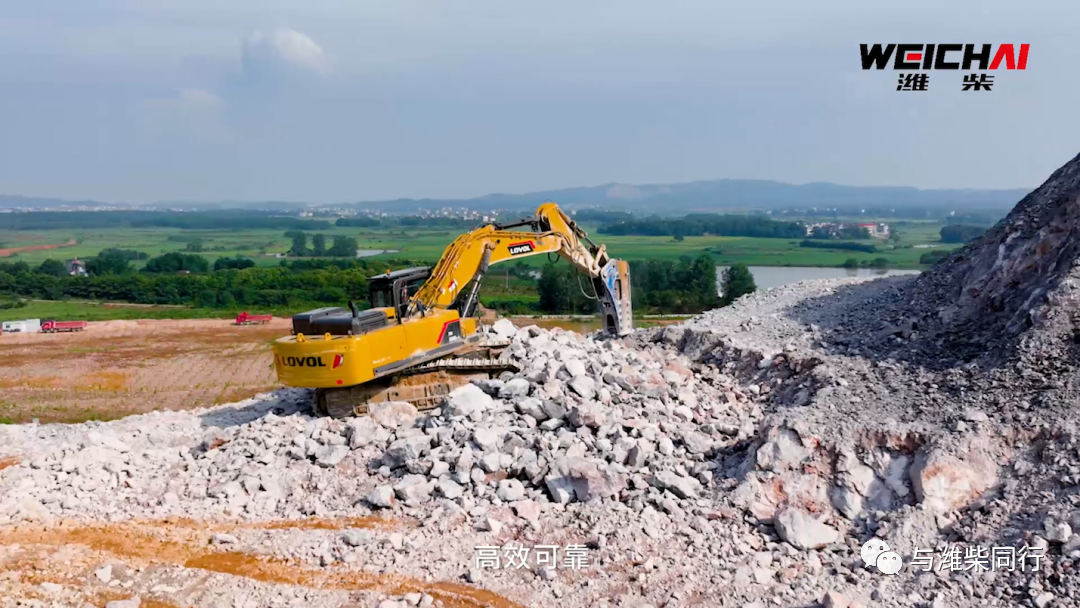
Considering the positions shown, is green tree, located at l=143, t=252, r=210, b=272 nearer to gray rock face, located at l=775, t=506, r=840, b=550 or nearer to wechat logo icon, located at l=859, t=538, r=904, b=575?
gray rock face, located at l=775, t=506, r=840, b=550

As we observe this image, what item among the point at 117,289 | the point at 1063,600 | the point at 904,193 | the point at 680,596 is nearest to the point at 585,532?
the point at 680,596

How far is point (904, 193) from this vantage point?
183 meters

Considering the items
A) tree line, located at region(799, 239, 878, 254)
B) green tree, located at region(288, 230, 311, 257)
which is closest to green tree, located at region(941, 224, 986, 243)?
tree line, located at region(799, 239, 878, 254)

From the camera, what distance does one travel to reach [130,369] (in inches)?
899

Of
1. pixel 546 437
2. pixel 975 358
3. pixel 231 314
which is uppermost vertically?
pixel 975 358

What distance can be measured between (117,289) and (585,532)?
44.3 metres

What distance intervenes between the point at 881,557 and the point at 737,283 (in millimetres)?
25768

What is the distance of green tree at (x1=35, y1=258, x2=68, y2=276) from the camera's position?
1996 inches

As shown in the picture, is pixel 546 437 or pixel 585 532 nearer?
pixel 585 532

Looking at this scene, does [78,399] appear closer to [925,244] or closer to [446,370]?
[446,370]

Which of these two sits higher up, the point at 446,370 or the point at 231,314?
the point at 446,370

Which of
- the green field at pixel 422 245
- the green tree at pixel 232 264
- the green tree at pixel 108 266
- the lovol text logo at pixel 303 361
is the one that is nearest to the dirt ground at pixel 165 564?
the lovol text logo at pixel 303 361

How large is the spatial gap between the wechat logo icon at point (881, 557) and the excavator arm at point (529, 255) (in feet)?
19.9

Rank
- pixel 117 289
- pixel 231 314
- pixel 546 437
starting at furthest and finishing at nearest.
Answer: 1. pixel 117 289
2. pixel 231 314
3. pixel 546 437
